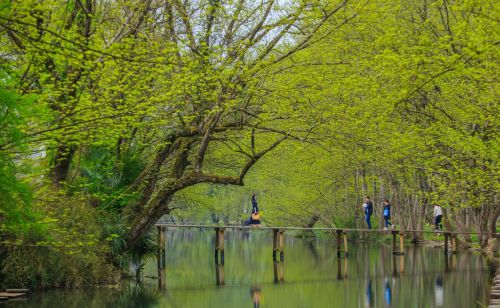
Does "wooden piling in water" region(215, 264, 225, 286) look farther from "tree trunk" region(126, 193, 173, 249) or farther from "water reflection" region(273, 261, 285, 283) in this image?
"tree trunk" region(126, 193, 173, 249)

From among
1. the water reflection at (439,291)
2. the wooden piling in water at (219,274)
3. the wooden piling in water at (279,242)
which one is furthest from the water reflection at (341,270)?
the wooden piling in water at (219,274)

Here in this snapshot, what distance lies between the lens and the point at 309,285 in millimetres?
21719

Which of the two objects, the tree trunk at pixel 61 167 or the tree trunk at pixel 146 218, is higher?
the tree trunk at pixel 61 167

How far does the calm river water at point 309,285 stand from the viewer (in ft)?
56.4

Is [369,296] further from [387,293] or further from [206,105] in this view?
[206,105]

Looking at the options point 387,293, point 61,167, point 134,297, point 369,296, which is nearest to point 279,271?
point 387,293

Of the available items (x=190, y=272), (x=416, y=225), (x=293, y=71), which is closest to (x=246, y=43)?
(x=293, y=71)

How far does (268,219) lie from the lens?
50.9 meters

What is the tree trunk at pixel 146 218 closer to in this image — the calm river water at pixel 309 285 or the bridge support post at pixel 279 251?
the calm river water at pixel 309 285

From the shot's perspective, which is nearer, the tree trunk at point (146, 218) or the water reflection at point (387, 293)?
the water reflection at point (387, 293)

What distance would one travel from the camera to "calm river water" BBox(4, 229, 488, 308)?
1720cm

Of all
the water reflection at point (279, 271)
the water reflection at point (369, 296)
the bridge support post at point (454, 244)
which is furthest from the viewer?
the bridge support post at point (454, 244)

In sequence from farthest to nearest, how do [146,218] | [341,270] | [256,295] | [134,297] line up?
1. [341,270]
2. [146,218]
3. [256,295]
4. [134,297]

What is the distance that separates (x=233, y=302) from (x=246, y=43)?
6.56m
